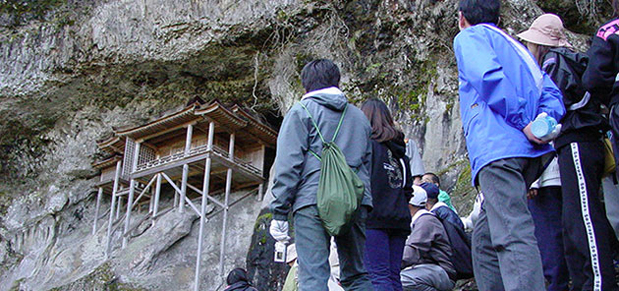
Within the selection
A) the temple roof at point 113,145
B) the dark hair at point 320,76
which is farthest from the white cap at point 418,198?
the temple roof at point 113,145

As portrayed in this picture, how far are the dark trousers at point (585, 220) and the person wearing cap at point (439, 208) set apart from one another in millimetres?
1624

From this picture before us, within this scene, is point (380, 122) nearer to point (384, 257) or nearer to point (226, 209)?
point (384, 257)

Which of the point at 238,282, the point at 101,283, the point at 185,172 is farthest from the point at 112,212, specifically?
the point at 238,282

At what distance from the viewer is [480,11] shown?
3623 millimetres

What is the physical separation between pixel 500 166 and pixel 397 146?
1583mm

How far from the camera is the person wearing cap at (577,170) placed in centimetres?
354

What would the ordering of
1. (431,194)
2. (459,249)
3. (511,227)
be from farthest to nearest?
1. (431,194)
2. (459,249)
3. (511,227)

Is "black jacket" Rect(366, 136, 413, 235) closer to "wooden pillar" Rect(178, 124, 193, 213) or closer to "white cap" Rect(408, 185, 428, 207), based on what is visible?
"white cap" Rect(408, 185, 428, 207)

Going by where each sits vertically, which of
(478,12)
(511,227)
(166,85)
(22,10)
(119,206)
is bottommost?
(511,227)

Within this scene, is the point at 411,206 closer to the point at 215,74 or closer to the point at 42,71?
the point at 215,74

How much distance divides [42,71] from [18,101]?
1.34m

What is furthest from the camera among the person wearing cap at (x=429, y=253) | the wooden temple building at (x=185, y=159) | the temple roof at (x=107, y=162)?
the temple roof at (x=107, y=162)

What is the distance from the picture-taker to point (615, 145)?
371 centimetres

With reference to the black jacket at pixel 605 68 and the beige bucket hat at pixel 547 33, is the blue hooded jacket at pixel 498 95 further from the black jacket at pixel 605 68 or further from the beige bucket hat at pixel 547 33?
the beige bucket hat at pixel 547 33
